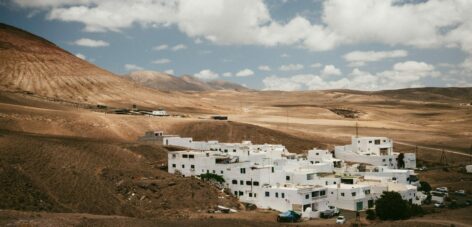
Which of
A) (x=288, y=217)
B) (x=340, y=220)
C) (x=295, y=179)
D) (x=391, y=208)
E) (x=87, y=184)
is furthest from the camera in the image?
(x=295, y=179)

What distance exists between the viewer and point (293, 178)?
177 feet

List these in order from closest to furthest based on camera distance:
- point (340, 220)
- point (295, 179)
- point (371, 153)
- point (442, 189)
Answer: point (340, 220)
point (295, 179)
point (442, 189)
point (371, 153)

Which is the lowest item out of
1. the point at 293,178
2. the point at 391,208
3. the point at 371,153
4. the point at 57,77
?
the point at 391,208

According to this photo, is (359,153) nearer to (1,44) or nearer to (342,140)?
(342,140)

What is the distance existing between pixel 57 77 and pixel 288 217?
111 metres

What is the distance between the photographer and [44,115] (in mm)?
83062

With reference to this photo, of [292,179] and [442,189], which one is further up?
[292,179]

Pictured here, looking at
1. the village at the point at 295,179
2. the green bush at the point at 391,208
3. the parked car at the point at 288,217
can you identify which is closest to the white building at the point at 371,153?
the village at the point at 295,179

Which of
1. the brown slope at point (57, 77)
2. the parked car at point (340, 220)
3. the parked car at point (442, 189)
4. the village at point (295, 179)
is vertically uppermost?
the brown slope at point (57, 77)

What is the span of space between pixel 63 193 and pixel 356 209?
26.1 m

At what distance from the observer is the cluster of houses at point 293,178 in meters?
49.0

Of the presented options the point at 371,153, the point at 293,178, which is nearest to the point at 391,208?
the point at 293,178

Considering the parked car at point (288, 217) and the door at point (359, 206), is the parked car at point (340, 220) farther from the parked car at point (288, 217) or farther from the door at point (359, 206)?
the door at point (359, 206)

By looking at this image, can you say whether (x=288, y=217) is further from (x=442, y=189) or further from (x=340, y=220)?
(x=442, y=189)
